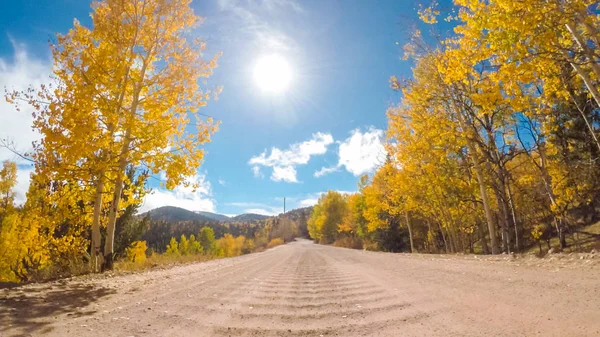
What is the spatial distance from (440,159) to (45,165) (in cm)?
1490

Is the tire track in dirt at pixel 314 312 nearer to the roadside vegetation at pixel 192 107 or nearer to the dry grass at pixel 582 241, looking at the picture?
the roadside vegetation at pixel 192 107

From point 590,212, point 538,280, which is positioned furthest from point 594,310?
point 590,212

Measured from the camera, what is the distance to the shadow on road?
3424 mm

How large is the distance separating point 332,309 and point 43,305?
4.15 metres

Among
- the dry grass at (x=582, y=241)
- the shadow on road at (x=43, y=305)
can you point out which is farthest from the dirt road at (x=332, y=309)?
the dry grass at (x=582, y=241)

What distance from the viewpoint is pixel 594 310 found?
129 inches

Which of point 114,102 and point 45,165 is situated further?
point 114,102

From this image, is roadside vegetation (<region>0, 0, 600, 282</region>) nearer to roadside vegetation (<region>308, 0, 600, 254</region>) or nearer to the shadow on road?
roadside vegetation (<region>308, 0, 600, 254</region>)

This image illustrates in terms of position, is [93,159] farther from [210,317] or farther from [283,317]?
[283,317]

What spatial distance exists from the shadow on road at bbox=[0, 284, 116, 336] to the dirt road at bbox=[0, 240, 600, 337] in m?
0.01

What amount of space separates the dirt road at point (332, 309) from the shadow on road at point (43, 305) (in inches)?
0.4

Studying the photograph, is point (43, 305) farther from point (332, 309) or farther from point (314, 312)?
point (332, 309)

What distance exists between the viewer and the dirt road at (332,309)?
3.20 metres

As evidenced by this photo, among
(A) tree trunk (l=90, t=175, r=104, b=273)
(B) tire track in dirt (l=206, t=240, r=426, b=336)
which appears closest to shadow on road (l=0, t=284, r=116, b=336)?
(B) tire track in dirt (l=206, t=240, r=426, b=336)
